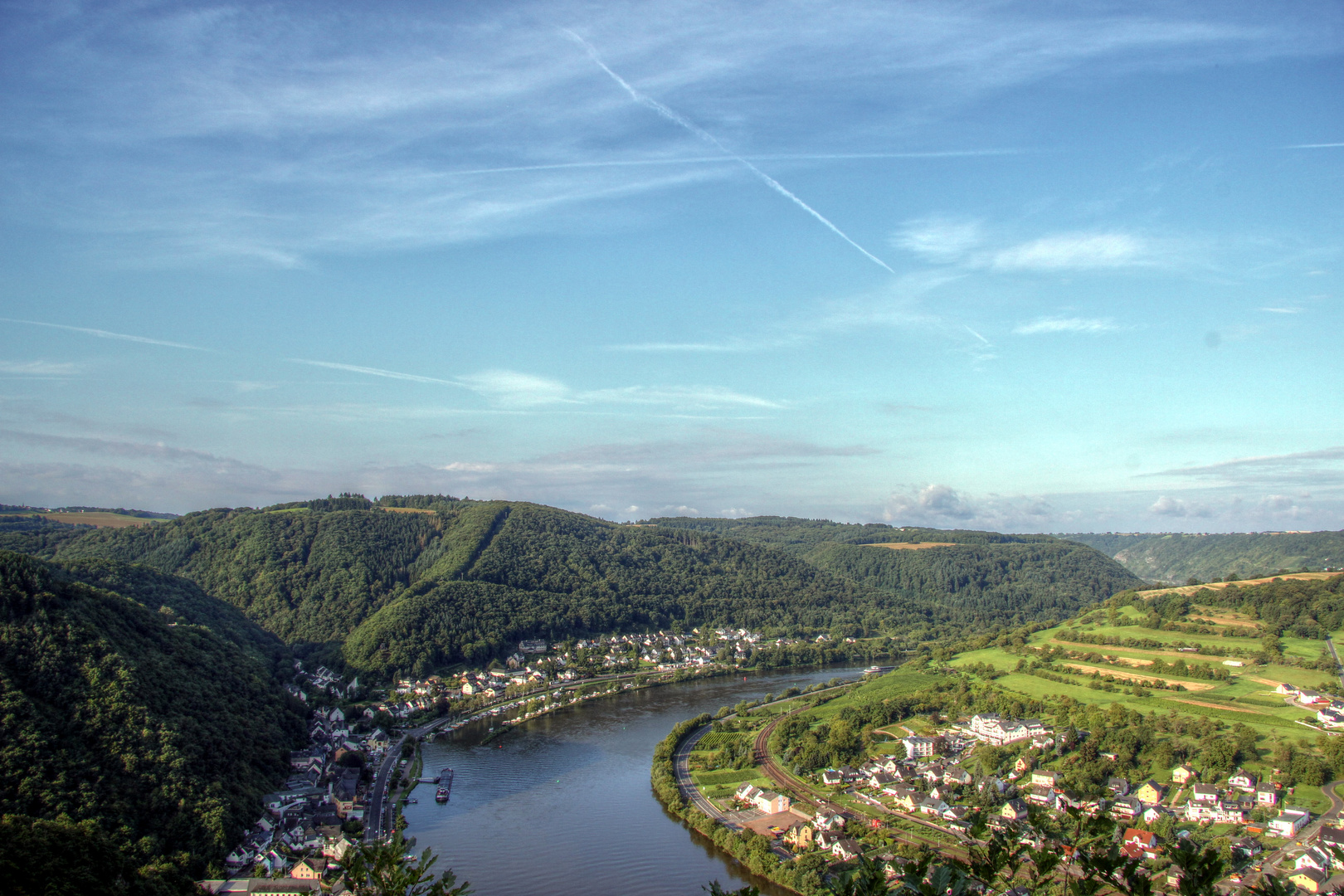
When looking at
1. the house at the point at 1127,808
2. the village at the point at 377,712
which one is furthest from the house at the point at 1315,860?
the village at the point at 377,712

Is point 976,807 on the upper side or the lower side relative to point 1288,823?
upper

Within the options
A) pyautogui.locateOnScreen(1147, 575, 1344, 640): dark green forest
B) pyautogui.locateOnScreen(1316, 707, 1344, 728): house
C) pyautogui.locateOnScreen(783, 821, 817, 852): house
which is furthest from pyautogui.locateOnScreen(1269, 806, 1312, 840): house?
pyautogui.locateOnScreen(1147, 575, 1344, 640): dark green forest

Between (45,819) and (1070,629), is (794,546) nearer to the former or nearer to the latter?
(1070,629)

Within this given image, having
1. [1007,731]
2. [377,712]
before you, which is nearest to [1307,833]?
[1007,731]

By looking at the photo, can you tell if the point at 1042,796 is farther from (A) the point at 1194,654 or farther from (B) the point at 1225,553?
(B) the point at 1225,553

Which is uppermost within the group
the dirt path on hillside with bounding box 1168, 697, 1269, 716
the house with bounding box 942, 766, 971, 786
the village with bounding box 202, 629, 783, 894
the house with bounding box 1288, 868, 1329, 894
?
the house with bounding box 1288, 868, 1329, 894

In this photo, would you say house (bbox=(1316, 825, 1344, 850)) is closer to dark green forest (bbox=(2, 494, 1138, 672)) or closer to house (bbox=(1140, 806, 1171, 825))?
house (bbox=(1140, 806, 1171, 825))
